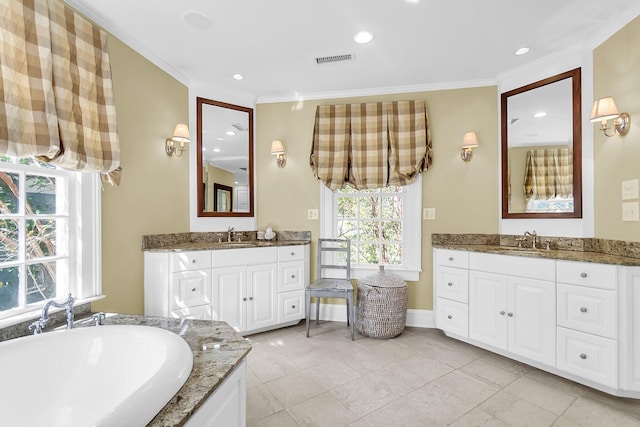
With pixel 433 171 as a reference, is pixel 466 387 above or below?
below

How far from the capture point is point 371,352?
2.48 meters

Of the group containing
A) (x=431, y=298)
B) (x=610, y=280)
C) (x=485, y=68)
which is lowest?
(x=431, y=298)

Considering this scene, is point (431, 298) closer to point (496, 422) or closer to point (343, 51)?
point (496, 422)

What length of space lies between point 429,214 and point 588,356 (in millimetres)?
1559

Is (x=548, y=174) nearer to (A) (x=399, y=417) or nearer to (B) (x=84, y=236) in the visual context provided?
(A) (x=399, y=417)

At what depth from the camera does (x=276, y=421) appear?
1661 mm

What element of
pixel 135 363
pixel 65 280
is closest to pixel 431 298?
pixel 135 363

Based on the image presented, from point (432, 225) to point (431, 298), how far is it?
0.73 m

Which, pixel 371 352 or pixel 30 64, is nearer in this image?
pixel 30 64

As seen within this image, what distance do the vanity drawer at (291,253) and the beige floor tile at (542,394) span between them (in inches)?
75.2

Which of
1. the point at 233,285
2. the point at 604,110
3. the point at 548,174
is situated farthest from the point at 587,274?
the point at 233,285

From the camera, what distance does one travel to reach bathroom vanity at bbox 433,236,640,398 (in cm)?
177

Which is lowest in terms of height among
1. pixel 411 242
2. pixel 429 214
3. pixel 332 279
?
pixel 332 279

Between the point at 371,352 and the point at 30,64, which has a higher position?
the point at 30,64
